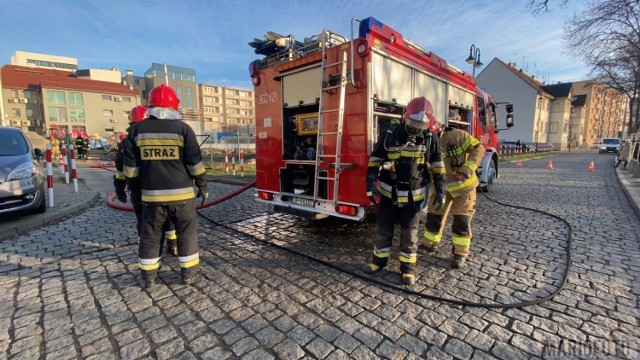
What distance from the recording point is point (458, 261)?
3.69 meters

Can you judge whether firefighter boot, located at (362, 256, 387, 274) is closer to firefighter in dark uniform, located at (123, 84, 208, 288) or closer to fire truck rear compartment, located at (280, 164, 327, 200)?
fire truck rear compartment, located at (280, 164, 327, 200)

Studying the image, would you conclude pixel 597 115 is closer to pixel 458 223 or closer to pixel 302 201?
pixel 458 223

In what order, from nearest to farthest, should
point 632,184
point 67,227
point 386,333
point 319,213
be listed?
1. point 386,333
2. point 319,213
3. point 67,227
4. point 632,184

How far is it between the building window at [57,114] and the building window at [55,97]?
3.21 ft

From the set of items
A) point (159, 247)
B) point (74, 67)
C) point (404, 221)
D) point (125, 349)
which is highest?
point (74, 67)

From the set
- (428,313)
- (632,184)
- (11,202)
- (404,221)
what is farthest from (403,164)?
(632,184)

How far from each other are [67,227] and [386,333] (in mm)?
5426

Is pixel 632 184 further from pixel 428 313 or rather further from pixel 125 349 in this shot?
pixel 125 349

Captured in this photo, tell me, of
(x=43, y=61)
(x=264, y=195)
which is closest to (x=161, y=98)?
(x=264, y=195)

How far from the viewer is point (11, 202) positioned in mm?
4879

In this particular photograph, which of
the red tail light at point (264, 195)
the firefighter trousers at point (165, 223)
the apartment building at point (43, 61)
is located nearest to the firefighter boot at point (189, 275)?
the firefighter trousers at point (165, 223)

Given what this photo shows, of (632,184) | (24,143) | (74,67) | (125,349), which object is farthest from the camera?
(74,67)

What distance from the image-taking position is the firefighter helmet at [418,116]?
3.16 m

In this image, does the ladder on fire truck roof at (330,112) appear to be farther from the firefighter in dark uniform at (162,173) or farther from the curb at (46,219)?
the curb at (46,219)
